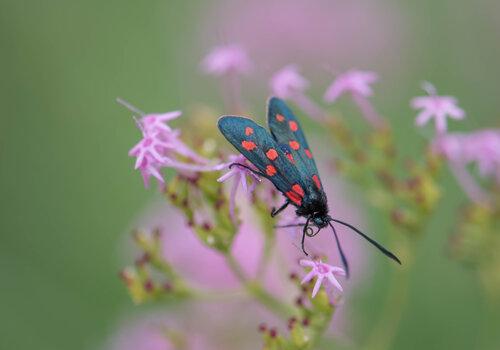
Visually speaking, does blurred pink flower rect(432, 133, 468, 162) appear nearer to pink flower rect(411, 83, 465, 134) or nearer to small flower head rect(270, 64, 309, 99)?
pink flower rect(411, 83, 465, 134)

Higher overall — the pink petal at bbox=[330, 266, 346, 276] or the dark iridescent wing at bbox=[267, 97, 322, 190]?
the dark iridescent wing at bbox=[267, 97, 322, 190]

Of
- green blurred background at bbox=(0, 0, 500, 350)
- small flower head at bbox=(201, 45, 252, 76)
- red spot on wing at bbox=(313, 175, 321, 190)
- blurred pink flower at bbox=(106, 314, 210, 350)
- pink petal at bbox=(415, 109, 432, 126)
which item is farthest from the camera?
green blurred background at bbox=(0, 0, 500, 350)

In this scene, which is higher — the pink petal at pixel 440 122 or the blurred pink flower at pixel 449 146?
the blurred pink flower at pixel 449 146

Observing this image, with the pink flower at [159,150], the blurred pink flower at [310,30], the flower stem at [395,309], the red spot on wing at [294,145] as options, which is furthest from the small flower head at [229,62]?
the blurred pink flower at [310,30]

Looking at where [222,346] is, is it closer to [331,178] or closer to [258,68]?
[331,178]

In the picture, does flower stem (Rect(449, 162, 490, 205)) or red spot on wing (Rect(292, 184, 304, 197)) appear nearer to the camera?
red spot on wing (Rect(292, 184, 304, 197))

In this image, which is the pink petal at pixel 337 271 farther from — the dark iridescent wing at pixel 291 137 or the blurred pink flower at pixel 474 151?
the blurred pink flower at pixel 474 151

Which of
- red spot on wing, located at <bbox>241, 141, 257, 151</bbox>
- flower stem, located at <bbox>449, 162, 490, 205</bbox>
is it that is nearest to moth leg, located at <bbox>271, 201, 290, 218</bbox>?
red spot on wing, located at <bbox>241, 141, 257, 151</bbox>
